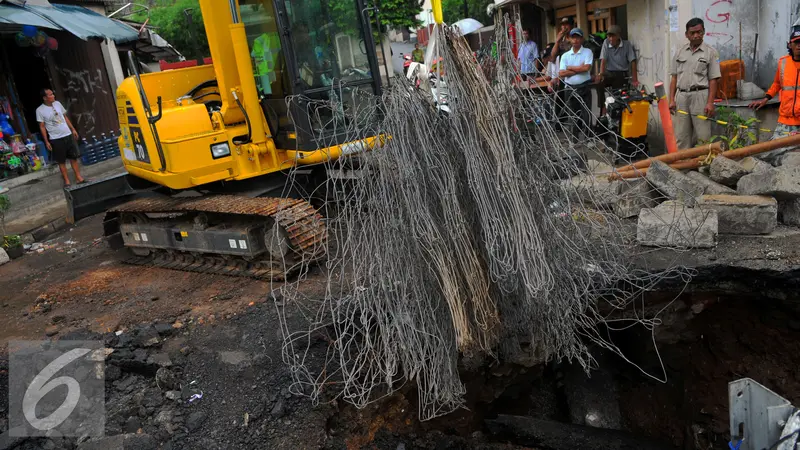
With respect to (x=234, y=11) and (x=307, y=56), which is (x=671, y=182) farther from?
(x=234, y=11)

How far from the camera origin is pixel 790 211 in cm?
486

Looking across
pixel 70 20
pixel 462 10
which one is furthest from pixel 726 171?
pixel 462 10

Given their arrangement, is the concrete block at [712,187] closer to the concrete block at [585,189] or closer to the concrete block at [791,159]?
the concrete block at [791,159]

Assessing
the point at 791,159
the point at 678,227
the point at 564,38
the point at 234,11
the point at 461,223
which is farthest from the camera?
the point at 564,38

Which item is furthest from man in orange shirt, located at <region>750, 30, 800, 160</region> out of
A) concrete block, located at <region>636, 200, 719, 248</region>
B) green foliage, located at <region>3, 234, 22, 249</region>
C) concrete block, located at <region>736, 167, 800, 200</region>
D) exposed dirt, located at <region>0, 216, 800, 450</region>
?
green foliage, located at <region>3, 234, 22, 249</region>

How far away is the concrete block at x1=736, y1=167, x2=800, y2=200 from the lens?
4727 mm

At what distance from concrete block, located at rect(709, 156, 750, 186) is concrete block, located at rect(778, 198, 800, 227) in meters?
0.44

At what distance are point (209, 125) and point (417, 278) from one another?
3.87 metres

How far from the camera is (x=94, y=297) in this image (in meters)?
6.12

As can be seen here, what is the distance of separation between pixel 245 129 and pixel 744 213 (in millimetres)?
4852

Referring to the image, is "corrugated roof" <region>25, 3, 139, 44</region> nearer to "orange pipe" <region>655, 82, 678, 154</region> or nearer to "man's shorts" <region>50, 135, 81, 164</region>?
"man's shorts" <region>50, 135, 81, 164</region>

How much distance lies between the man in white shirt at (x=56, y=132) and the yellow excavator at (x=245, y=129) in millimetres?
3369

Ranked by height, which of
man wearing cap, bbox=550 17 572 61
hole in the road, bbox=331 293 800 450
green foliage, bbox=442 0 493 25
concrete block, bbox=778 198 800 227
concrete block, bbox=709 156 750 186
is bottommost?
hole in the road, bbox=331 293 800 450

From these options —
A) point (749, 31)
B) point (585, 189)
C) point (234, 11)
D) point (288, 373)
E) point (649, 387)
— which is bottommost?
point (649, 387)
